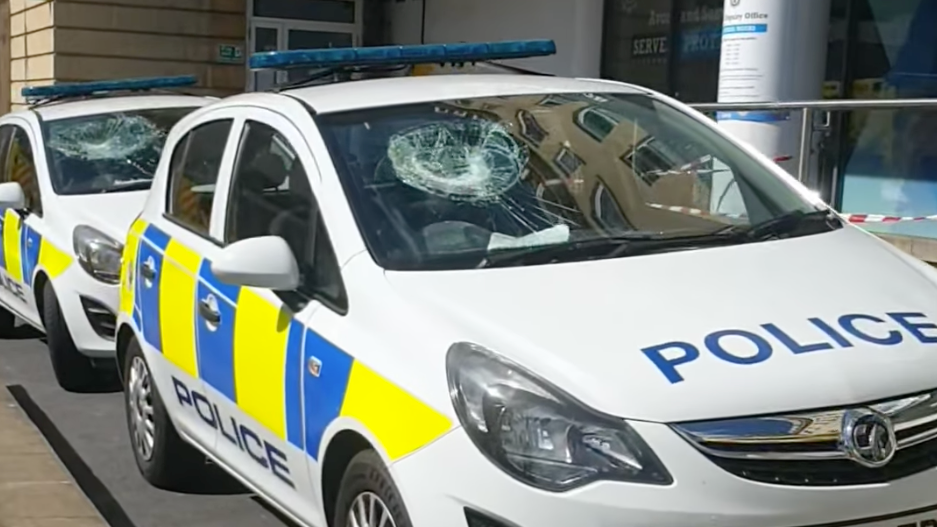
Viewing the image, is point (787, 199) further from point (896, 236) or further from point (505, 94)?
point (896, 236)

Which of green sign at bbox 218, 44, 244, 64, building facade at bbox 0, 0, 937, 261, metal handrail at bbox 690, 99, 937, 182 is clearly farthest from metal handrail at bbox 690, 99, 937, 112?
green sign at bbox 218, 44, 244, 64

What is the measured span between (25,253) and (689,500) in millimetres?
6026

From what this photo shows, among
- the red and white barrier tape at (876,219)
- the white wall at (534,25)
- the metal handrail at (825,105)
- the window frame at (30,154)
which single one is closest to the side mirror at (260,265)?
the metal handrail at (825,105)

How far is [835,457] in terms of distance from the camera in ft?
9.81

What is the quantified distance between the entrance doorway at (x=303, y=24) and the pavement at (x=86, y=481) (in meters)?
12.6

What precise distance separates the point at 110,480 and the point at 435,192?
251 cm

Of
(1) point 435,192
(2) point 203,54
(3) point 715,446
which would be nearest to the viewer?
(3) point 715,446

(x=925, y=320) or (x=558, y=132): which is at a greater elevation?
(x=558, y=132)

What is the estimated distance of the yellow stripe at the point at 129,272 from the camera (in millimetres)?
5581

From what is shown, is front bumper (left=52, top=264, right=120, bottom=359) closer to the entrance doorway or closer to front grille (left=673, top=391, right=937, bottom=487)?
front grille (left=673, top=391, right=937, bottom=487)

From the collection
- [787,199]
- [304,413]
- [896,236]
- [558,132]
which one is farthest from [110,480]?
[896,236]

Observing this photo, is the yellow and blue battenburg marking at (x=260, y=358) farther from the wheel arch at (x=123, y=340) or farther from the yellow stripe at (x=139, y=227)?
the wheel arch at (x=123, y=340)

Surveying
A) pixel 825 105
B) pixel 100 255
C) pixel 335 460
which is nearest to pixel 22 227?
pixel 100 255

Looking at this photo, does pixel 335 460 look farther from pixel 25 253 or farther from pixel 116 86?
Result: pixel 116 86
